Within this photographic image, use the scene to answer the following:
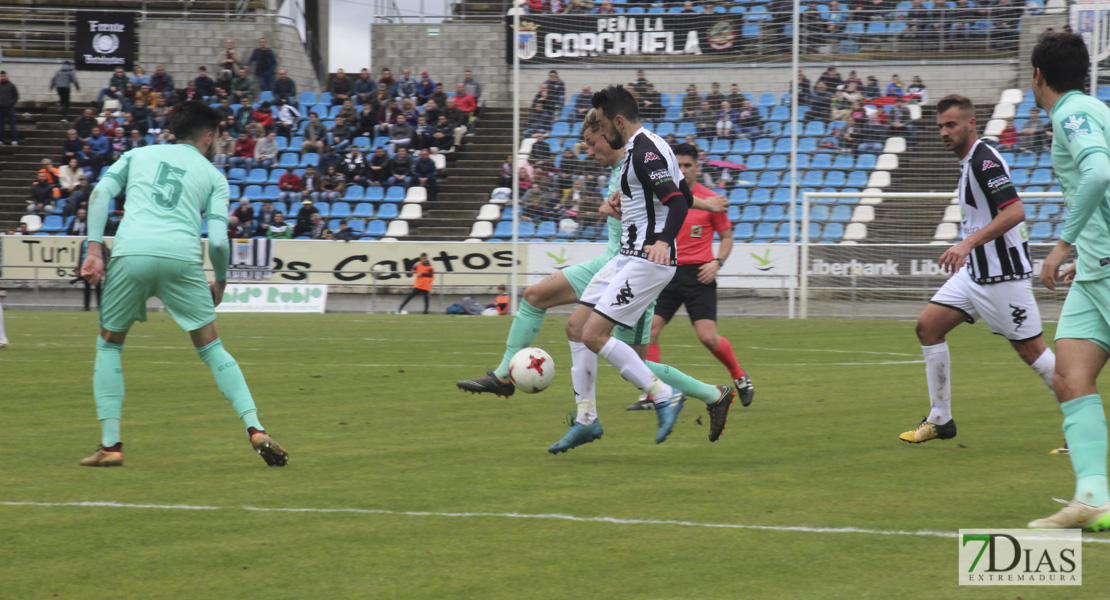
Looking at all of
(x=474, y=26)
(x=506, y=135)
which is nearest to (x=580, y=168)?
(x=506, y=135)

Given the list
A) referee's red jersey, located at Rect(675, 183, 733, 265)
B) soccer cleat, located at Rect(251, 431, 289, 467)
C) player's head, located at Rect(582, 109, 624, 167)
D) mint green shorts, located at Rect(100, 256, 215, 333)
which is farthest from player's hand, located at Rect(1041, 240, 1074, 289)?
referee's red jersey, located at Rect(675, 183, 733, 265)

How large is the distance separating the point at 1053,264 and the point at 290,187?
87.8 ft

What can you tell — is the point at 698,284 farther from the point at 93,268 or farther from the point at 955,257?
the point at 93,268

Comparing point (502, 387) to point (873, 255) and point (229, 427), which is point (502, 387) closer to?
point (229, 427)

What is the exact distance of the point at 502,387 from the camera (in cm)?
852

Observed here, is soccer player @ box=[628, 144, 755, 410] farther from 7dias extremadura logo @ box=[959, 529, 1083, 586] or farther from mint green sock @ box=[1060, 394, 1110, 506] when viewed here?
7dias extremadura logo @ box=[959, 529, 1083, 586]

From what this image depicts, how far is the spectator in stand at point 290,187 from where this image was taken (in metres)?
29.5

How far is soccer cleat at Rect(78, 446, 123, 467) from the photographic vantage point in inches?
258

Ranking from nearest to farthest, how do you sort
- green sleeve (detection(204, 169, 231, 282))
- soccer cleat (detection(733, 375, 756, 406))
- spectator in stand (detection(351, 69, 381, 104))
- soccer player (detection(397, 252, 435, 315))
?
green sleeve (detection(204, 169, 231, 282)) < soccer cleat (detection(733, 375, 756, 406)) < soccer player (detection(397, 252, 435, 315)) < spectator in stand (detection(351, 69, 381, 104))

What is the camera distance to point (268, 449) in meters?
6.39

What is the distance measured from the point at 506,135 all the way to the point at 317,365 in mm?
19780

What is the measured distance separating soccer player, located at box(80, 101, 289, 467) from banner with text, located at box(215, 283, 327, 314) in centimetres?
1818

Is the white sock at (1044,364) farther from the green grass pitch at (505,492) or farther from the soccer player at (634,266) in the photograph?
the soccer player at (634,266)

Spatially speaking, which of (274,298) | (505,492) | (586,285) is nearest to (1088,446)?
(505,492)
